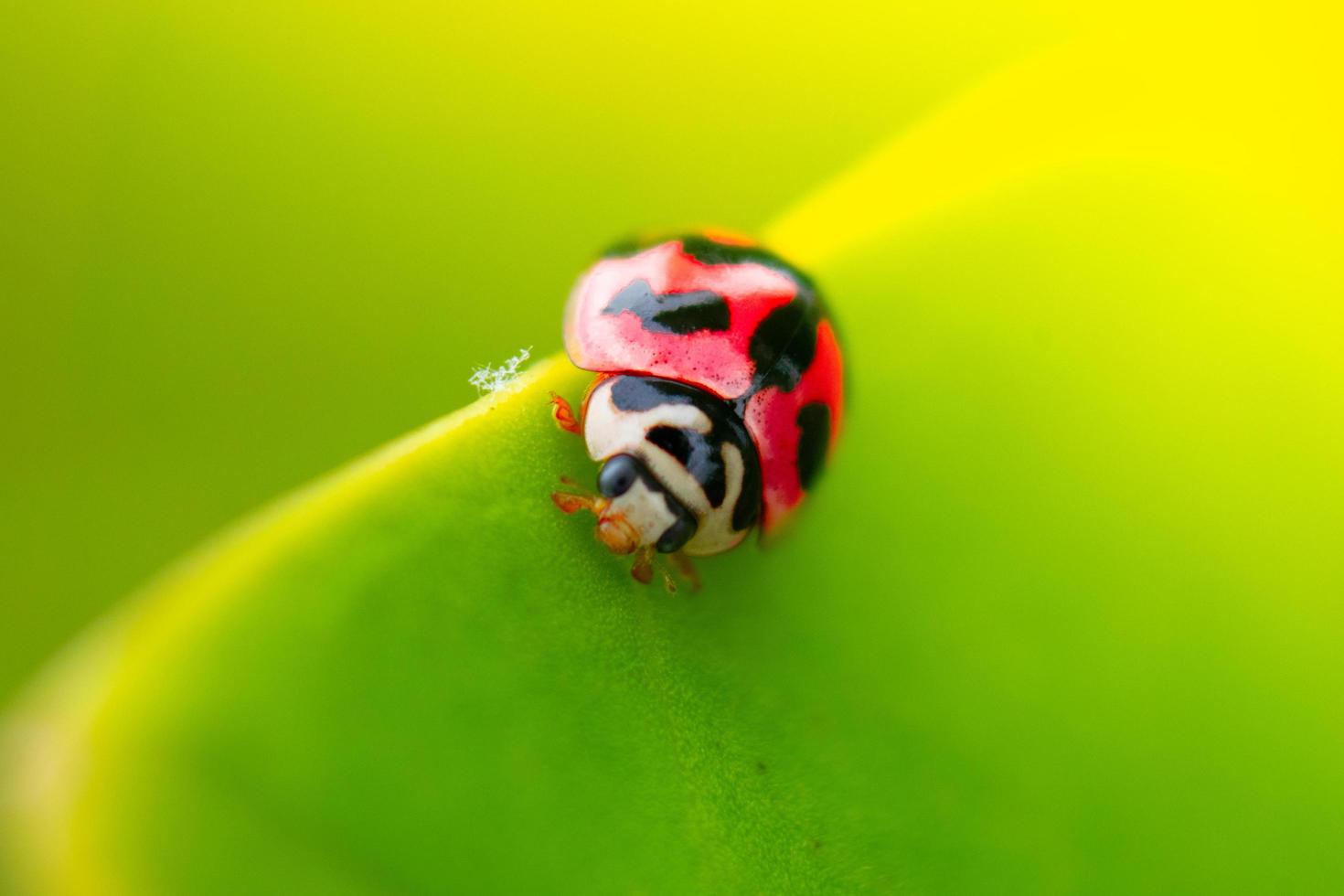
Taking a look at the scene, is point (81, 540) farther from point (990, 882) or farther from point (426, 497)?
point (990, 882)

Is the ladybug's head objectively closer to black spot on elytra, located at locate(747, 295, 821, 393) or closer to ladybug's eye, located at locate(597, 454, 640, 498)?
ladybug's eye, located at locate(597, 454, 640, 498)

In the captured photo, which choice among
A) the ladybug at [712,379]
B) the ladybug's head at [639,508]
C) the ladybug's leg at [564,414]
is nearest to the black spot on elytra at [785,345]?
the ladybug at [712,379]

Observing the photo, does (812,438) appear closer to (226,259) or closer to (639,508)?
(639,508)

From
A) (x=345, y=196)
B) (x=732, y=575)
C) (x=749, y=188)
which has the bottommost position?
(x=732, y=575)

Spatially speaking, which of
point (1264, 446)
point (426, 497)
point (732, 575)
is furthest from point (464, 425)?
point (1264, 446)

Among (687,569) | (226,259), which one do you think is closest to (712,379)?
(687,569)

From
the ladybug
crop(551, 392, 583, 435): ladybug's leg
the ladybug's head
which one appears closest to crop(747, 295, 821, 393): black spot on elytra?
the ladybug
